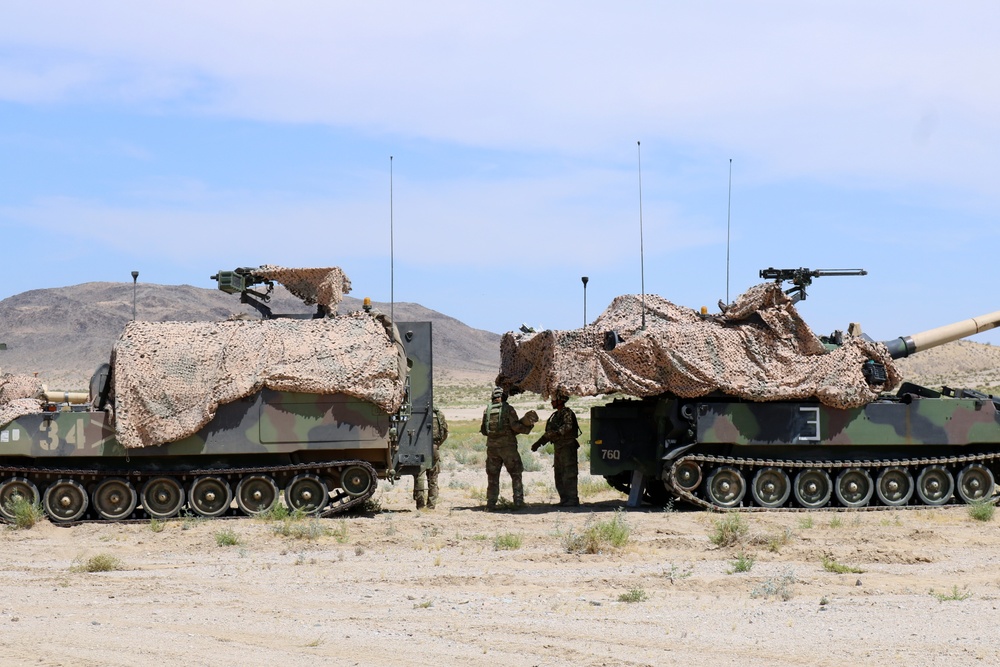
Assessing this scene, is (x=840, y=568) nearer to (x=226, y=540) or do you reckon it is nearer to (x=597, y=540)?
(x=597, y=540)

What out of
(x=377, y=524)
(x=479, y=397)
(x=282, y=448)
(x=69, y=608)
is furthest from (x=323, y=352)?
(x=479, y=397)

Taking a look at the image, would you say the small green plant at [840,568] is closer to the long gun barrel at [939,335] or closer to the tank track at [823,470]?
the tank track at [823,470]

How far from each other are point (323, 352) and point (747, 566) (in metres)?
6.94

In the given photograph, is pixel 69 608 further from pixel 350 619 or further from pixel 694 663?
pixel 694 663

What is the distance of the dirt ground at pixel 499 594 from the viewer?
9.03 meters

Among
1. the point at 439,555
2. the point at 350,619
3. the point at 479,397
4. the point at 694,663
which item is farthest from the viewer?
the point at 479,397

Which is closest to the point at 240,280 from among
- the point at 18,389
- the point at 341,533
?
the point at 341,533

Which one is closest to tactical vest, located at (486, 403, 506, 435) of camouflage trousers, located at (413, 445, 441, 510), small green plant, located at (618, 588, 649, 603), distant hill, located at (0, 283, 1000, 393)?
camouflage trousers, located at (413, 445, 441, 510)

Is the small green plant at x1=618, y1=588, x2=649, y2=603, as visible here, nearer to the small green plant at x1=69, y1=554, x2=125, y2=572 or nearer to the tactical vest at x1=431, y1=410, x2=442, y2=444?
the small green plant at x1=69, y1=554, x2=125, y2=572

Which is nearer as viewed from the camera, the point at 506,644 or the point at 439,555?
the point at 506,644

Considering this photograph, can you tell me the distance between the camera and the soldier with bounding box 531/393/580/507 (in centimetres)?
1841

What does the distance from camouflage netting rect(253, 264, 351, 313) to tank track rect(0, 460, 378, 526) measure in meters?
2.51

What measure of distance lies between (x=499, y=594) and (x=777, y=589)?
2441mm

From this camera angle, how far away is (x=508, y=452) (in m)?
18.3
